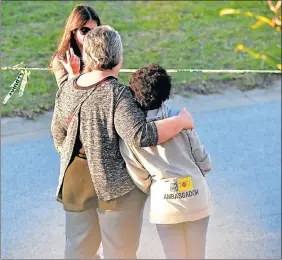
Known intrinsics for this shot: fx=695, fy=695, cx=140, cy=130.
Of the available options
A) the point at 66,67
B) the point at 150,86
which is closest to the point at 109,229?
the point at 150,86

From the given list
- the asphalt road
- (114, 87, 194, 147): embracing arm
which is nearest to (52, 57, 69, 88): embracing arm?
(114, 87, 194, 147): embracing arm

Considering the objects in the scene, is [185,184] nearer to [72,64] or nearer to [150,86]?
[150,86]

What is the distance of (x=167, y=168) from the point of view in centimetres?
275

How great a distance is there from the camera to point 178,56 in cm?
701

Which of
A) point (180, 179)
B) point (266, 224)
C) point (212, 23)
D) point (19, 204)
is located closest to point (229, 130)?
point (266, 224)

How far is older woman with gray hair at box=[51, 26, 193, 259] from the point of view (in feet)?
8.78

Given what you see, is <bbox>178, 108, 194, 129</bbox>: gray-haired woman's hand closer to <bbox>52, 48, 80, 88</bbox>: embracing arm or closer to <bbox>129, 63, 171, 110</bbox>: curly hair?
<bbox>129, 63, 171, 110</bbox>: curly hair

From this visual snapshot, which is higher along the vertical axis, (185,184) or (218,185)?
(185,184)

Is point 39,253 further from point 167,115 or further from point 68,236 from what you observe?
point 167,115

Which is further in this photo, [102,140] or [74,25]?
[74,25]

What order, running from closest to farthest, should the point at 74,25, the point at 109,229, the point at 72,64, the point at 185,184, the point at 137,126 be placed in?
the point at 137,126 < the point at 185,184 < the point at 109,229 < the point at 72,64 < the point at 74,25

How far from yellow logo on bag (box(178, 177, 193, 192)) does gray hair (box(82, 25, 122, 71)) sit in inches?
20.8

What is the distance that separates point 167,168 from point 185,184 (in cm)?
10

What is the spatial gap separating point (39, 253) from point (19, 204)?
2.04 ft
